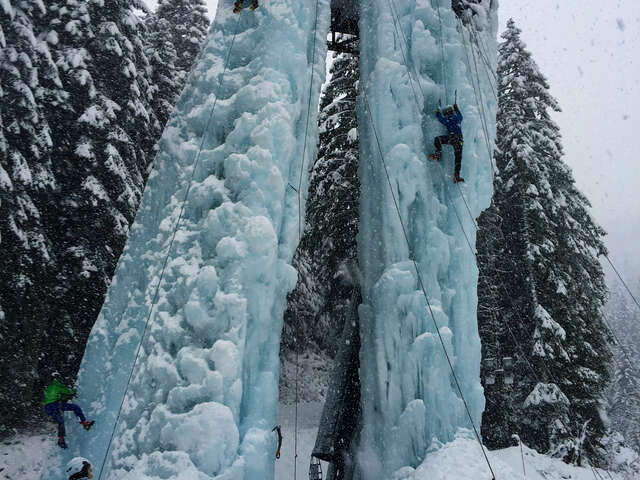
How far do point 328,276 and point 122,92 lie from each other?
7.24 meters

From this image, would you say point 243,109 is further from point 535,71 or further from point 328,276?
point 535,71

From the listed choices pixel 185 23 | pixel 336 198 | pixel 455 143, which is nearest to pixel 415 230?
pixel 455 143

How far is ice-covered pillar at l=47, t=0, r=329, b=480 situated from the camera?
4.86 m

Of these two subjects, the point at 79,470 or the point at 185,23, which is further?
the point at 185,23

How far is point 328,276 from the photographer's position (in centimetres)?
1209

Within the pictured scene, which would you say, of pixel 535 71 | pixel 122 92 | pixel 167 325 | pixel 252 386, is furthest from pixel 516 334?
pixel 122 92

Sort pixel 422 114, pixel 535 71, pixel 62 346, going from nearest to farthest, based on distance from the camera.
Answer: pixel 422 114, pixel 62 346, pixel 535 71

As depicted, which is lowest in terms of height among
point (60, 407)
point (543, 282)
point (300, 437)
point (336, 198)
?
Result: point (300, 437)

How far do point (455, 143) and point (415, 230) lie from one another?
1538 mm

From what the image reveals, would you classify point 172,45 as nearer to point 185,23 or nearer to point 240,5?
point 185,23

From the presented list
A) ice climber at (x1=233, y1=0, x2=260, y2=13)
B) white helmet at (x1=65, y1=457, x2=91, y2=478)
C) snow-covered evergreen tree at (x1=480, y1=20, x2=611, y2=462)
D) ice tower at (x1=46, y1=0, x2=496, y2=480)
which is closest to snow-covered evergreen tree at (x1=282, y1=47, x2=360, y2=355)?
ice tower at (x1=46, y1=0, x2=496, y2=480)

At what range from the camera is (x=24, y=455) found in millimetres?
8836

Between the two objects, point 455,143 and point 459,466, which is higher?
point 455,143

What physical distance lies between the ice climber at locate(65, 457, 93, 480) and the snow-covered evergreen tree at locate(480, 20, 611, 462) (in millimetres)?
10082
